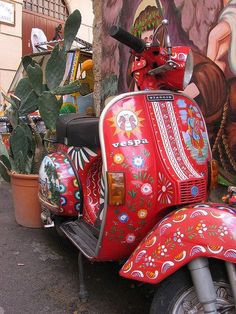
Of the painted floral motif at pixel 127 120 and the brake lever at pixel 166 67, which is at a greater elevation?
the brake lever at pixel 166 67

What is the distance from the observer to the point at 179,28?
406 cm

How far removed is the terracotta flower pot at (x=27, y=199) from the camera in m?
3.93

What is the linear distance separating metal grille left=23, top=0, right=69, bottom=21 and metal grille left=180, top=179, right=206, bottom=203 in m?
9.50

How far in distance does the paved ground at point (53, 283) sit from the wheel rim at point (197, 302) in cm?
68

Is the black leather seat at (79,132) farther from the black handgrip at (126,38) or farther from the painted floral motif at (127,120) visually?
the black handgrip at (126,38)

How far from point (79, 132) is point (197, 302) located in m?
1.37

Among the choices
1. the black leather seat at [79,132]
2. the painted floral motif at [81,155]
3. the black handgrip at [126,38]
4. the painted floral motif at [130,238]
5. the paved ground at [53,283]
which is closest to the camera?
the black handgrip at [126,38]

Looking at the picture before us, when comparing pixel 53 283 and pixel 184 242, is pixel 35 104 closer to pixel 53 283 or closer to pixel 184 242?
pixel 53 283

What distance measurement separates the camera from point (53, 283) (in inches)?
116

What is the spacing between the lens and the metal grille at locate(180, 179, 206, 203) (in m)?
2.23

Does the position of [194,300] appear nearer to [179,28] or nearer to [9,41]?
[179,28]

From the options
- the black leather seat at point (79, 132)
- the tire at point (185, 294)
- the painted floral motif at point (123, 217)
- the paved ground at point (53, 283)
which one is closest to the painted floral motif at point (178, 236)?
the tire at point (185, 294)

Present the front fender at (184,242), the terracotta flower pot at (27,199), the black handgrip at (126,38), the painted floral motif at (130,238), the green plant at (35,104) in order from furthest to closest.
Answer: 1. the terracotta flower pot at (27,199)
2. the green plant at (35,104)
3. the painted floral motif at (130,238)
4. the black handgrip at (126,38)
5. the front fender at (184,242)

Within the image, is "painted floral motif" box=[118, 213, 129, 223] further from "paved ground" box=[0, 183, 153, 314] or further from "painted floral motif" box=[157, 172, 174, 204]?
"paved ground" box=[0, 183, 153, 314]
